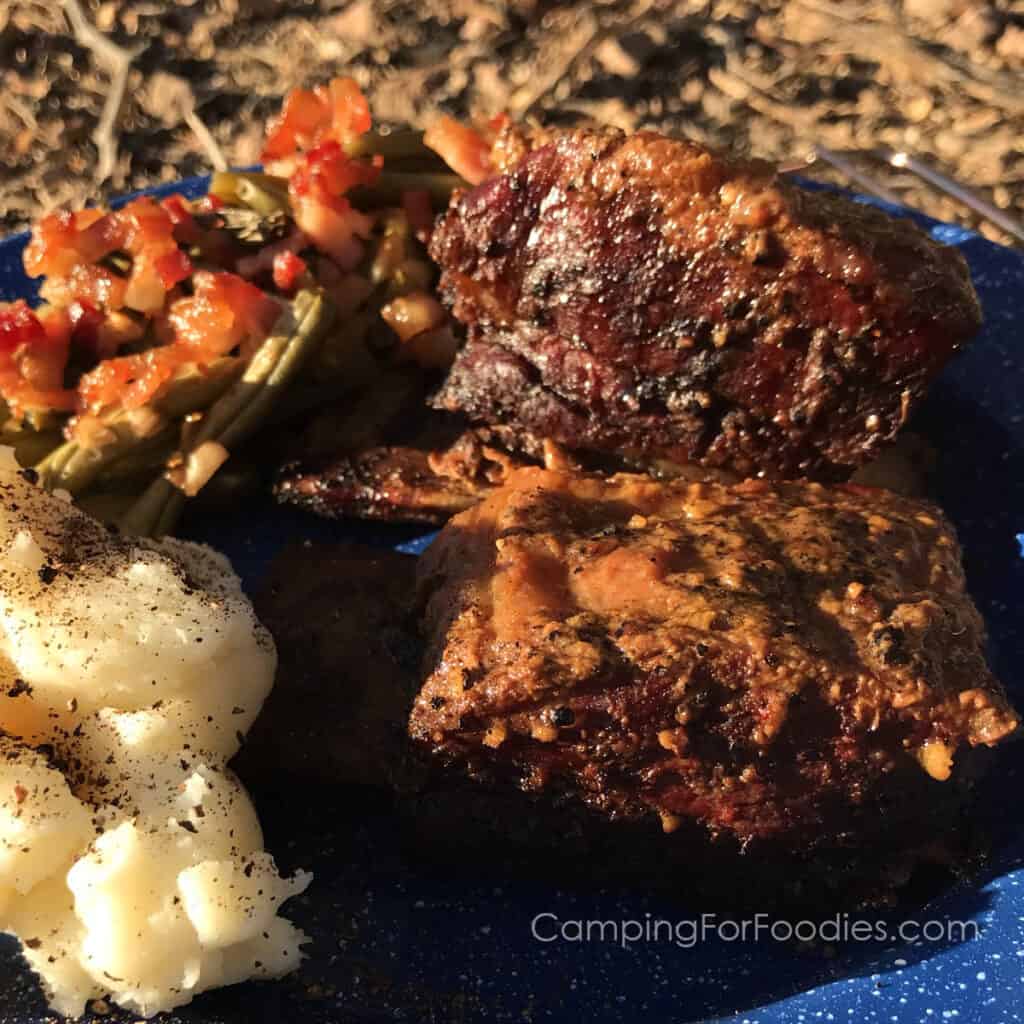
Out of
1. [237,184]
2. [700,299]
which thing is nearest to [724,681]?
[700,299]

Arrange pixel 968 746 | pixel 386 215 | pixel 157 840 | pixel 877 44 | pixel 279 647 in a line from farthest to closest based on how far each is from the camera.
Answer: pixel 877 44
pixel 386 215
pixel 279 647
pixel 968 746
pixel 157 840

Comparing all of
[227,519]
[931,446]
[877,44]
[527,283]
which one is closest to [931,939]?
[931,446]

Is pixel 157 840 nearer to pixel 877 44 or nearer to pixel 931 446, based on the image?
pixel 931 446

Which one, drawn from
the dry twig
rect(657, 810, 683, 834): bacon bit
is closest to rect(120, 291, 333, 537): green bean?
rect(657, 810, 683, 834): bacon bit

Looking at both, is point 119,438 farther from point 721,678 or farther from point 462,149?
point 721,678

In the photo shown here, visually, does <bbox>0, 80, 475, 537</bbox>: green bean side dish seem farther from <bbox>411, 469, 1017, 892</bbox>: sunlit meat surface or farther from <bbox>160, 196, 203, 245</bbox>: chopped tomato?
<bbox>411, 469, 1017, 892</bbox>: sunlit meat surface
